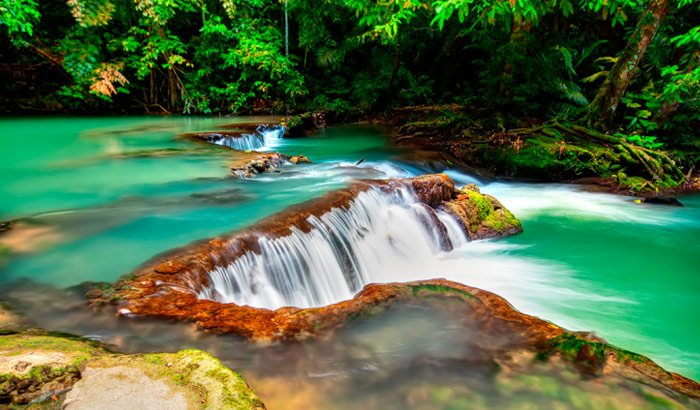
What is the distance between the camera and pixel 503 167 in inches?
405

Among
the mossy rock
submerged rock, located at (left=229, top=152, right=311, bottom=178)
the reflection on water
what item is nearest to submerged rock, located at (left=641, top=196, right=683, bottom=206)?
the mossy rock

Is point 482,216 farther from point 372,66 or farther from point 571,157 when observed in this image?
point 372,66

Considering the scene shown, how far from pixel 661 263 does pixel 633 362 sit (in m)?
4.73

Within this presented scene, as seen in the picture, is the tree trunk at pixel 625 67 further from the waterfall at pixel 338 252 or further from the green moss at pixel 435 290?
the green moss at pixel 435 290

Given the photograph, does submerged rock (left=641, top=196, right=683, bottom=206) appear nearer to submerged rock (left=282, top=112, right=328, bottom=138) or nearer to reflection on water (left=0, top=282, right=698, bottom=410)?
reflection on water (left=0, top=282, right=698, bottom=410)

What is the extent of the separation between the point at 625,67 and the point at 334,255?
9740mm

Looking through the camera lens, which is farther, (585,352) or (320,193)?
(320,193)

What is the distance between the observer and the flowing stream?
2.65 meters

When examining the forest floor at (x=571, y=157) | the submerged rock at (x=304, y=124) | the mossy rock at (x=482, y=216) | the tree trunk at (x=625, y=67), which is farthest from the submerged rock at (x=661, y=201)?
the submerged rock at (x=304, y=124)

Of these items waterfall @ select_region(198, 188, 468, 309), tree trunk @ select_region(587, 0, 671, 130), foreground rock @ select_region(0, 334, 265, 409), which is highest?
tree trunk @ select_region(587, 0, 671, 130)

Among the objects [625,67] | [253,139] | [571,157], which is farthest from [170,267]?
[625,67]

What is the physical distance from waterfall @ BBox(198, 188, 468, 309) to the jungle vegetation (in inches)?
213

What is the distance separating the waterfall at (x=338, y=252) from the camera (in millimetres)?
3979

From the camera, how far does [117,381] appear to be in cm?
196
